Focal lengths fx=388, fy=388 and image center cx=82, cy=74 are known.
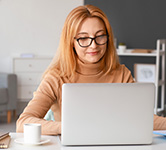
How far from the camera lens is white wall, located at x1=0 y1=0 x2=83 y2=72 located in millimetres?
6395

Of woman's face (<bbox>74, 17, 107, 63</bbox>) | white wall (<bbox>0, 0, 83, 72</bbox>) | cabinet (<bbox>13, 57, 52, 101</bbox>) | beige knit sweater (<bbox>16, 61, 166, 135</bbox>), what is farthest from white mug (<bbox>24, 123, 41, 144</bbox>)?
white wall (<bbox>0, 0, 83, 72</bbox>)

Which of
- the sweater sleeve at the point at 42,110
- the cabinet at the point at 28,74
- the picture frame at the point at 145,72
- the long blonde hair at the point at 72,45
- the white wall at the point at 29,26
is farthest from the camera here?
the white wall at the point at 29,26

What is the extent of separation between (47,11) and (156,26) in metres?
1.87

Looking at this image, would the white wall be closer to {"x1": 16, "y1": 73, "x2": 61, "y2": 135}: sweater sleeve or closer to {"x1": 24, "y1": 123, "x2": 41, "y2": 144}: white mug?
{"x1": 16, "y1": 73, "x2": 61, "y2": 135}: sweater sleeve

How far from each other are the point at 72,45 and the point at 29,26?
4.44m

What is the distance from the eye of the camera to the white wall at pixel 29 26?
6.39m

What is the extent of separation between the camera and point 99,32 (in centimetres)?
206

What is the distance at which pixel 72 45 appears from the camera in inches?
83.9

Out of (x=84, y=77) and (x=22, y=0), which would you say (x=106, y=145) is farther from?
(x=22, y=0)

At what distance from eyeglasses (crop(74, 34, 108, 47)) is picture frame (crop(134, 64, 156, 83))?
3.54 meters

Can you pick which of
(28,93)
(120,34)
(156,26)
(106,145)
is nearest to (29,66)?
(28,93)

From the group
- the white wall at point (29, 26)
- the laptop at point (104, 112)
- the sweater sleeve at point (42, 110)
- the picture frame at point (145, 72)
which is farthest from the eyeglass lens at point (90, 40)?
the white wall at point (29, 26)

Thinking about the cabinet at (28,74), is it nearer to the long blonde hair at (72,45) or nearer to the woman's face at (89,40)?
the long blonde hair at (72,45)

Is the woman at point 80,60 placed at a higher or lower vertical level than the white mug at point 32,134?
higher
